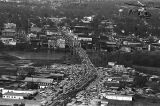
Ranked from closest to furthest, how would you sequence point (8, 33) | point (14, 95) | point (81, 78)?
point (14, 95) → point (81, 78) → point (8, 33)

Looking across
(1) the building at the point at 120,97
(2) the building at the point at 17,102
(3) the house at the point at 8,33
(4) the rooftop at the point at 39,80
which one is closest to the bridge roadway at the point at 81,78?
(2) the building at the point at 17,102

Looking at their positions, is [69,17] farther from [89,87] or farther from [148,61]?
[89,87]

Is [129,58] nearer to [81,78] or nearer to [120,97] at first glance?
[81,78]

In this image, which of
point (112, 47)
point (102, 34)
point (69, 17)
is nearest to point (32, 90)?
point (112, 47)

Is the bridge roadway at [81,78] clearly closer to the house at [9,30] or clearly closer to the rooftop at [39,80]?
the rooftop at [39,80]

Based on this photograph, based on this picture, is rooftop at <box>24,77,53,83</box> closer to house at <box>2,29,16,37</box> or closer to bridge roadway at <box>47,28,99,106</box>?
bridge roadway at <box>47,28,99,106</box>

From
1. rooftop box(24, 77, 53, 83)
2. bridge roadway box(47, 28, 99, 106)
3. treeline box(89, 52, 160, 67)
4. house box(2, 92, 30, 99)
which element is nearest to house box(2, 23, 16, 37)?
bridge roadway box(47, 28, 99, 106)

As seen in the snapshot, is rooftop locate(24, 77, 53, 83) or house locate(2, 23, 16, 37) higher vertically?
house locate(2, 23, 16, 37)

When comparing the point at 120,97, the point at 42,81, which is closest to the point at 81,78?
the point at 42,81
